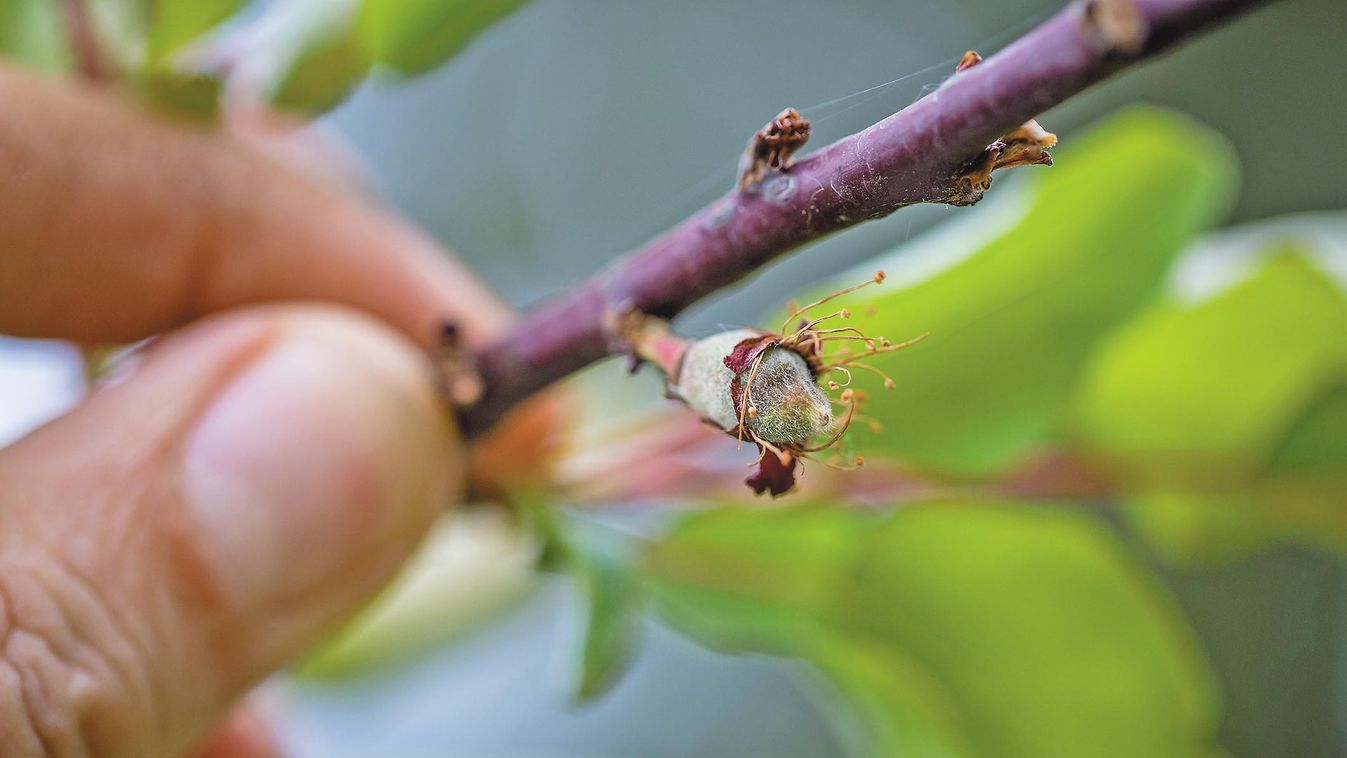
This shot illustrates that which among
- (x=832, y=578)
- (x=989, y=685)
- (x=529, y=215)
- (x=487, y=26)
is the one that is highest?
(x=487, y=26)

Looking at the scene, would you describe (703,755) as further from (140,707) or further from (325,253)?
(140,707)

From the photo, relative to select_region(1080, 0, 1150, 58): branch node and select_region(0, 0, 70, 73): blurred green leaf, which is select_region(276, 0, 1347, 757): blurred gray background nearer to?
select_region(0, 0, 70, 73): blurred green leaf

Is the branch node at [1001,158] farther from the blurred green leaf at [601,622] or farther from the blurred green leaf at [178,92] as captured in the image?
the blurred green leaf at [178,92]

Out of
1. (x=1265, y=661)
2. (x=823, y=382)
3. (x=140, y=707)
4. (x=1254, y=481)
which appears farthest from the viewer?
(x=1265, y=661)

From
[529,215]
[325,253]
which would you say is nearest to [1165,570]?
[529,215]

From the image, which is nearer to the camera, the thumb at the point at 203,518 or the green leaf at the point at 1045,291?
the thumb at the point at 203,518

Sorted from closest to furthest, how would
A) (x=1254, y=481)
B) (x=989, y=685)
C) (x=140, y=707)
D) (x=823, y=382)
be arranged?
1. (x=823, y=382)
2. (x=140, y=707)
3. (x=989, y=685)
4. (x=1254, y=481)

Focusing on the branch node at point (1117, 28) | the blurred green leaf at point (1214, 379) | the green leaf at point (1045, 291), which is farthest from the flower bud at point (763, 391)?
the blurred green leaf at point (1214, 379)
